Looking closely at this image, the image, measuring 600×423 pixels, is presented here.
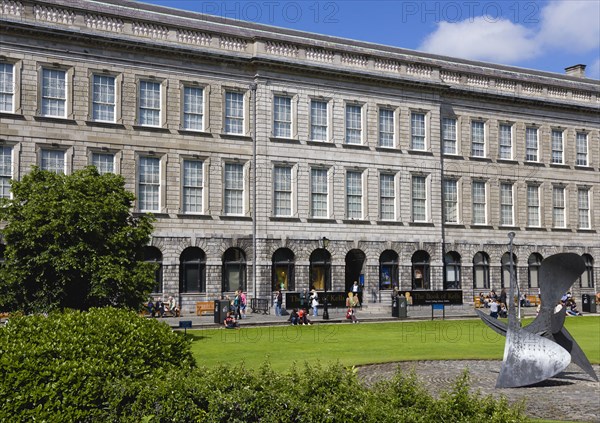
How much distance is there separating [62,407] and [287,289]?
35.2 m

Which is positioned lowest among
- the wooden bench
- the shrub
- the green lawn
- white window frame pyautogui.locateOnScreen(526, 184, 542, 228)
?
the green lawn

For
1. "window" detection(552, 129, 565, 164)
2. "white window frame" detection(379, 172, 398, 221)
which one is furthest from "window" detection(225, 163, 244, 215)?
"window" detection(552, 129, 565, 164)

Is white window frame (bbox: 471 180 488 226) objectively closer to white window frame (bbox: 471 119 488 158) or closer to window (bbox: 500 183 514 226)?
window (bbox: 500 183 514 226)

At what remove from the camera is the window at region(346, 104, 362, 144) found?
4834 cm

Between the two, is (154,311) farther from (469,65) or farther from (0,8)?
(469,65)

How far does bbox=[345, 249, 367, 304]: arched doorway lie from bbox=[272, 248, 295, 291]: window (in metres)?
4.64

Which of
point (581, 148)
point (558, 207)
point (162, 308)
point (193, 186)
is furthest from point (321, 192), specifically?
point (581, 148)

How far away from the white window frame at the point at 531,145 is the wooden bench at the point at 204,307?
27354mm

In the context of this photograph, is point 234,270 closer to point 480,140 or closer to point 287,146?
point 287,146

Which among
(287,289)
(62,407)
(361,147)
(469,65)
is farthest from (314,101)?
(62,407)

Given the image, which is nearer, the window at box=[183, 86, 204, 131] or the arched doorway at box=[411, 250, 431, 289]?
the window at box=[183, 86, 204, 131]

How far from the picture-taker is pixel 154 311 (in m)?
39.8

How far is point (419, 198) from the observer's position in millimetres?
50688

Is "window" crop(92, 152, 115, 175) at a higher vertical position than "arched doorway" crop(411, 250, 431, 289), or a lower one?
higher
